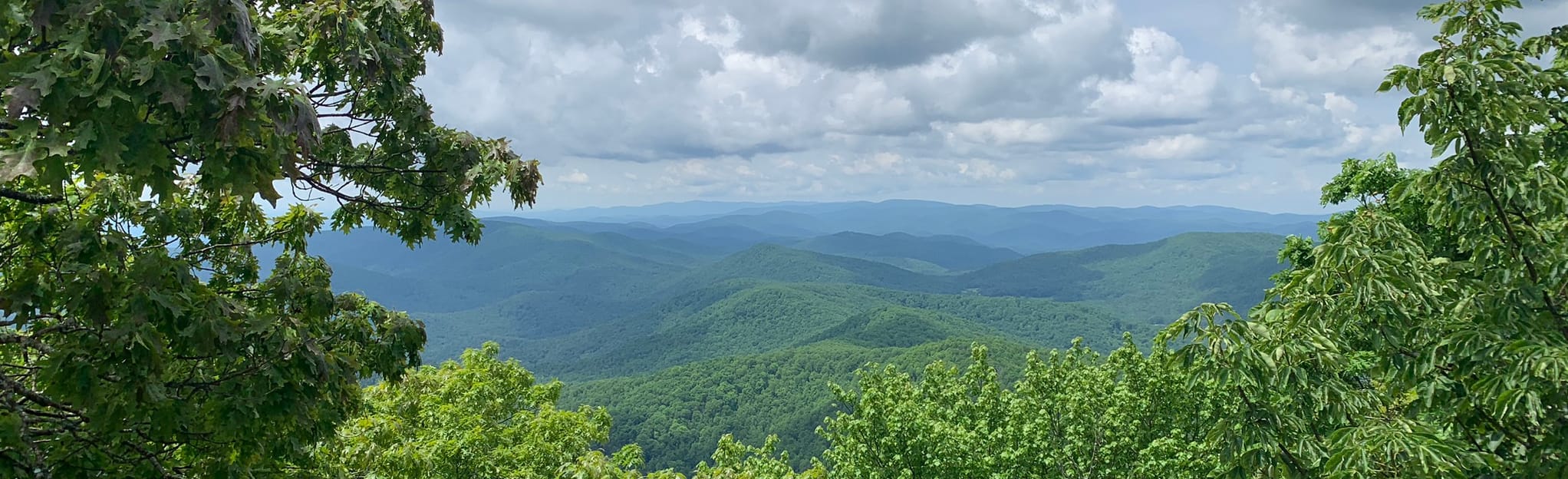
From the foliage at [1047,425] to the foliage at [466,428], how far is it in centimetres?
630

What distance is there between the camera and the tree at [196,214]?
3.02 metres

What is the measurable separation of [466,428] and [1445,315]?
54.4 ft

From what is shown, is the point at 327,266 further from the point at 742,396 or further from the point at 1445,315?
the point at 742,396

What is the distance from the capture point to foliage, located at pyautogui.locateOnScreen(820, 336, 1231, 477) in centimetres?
1475

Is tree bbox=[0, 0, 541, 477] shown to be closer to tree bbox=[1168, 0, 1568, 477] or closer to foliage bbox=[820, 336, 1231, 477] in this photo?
tree bbox=[1168, 0, 1568, 477]

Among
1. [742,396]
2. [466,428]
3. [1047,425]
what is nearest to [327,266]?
[466,428]

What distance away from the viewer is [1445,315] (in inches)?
200

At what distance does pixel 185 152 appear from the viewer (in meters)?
3.63

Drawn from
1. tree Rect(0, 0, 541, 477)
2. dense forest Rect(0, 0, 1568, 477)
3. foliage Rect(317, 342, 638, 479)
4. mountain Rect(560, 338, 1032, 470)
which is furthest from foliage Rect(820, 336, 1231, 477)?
mountain Rect(560, 338, 1032, 470)

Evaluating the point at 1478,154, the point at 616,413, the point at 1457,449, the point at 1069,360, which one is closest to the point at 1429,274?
the point at 1478,154

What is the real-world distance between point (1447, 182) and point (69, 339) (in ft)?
28.2

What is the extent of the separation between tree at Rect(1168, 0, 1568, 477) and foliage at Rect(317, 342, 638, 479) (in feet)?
29.9

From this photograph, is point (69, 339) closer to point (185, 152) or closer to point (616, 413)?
point (185, 152)

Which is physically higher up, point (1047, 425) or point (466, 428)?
point (1047, 425)
